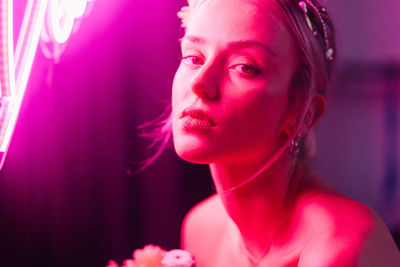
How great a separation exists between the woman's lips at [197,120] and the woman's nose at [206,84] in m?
0.04

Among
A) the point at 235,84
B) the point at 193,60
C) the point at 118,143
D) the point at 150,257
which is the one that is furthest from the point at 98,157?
the point at 235,84

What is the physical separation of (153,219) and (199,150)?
82 cm

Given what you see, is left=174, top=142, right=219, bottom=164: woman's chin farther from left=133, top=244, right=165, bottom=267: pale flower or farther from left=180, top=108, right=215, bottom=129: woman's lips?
left=133, top=244, right=165, bottom=267: pale flower

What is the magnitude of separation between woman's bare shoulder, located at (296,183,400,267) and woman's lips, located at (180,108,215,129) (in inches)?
14.8

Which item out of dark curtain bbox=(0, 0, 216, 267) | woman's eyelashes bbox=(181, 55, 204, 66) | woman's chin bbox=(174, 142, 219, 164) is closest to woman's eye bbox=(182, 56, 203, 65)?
woman's eyelashes bbox=(181, 55, 204, 66)

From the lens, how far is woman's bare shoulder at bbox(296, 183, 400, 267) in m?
1.04

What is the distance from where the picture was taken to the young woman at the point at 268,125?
1.12 metres

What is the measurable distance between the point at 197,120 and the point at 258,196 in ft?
1.09

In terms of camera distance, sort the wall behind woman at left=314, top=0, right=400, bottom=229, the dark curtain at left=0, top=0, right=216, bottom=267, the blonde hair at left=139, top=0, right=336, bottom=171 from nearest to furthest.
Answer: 1. the blonde hair at left=139, top=0, right=336, bottom=171
2. the wall behind woman at left=314, top=0, right=400, bottom=229
3. the dark curtain at left=0, top=0, right=216, bottom=267

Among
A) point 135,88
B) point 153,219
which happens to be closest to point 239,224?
point 153,219

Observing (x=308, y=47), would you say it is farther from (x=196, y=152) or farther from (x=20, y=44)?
(x=20, y=44)

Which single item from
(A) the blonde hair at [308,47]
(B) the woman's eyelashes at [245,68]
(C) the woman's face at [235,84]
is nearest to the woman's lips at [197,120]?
(C) the woman's face at [235,84]

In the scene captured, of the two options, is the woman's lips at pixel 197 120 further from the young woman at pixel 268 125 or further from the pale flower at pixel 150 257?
the pale flower at pixel 150 257

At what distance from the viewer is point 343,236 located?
3.51 ft
